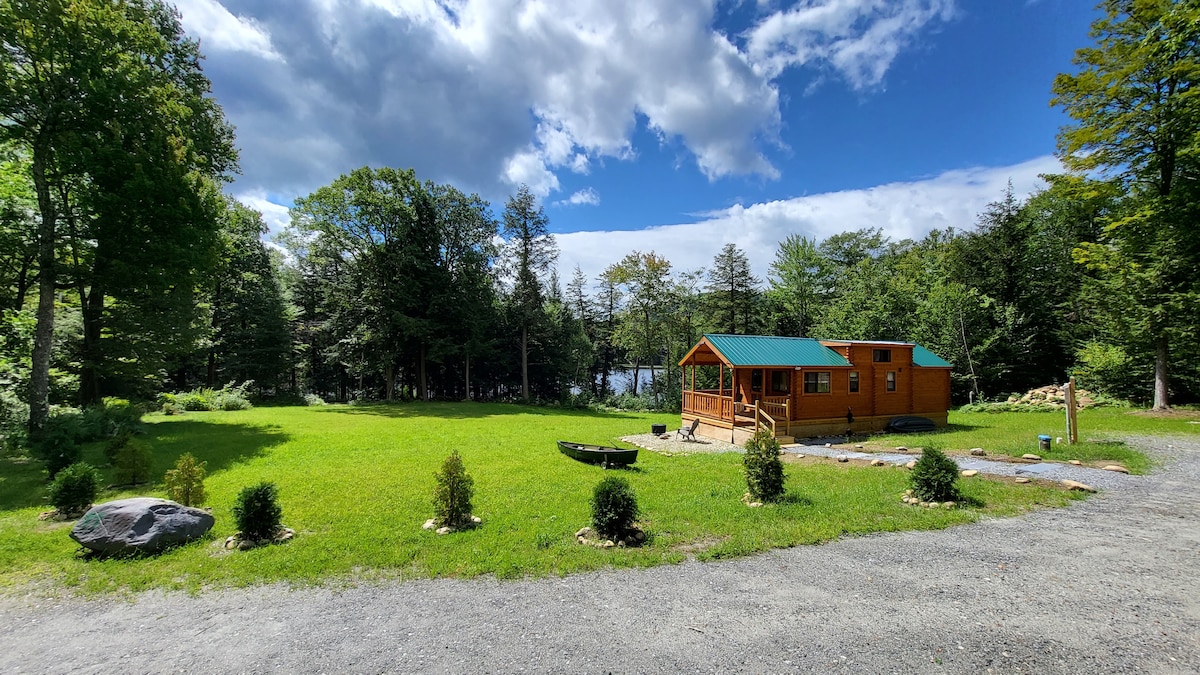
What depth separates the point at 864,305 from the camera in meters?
32.3

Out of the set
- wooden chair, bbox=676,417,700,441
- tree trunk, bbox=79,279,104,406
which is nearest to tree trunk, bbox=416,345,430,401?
tree trunk, bbox=79,279,104,406

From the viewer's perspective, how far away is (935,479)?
320 inches

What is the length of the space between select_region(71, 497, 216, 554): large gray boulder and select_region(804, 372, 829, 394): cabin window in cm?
1880

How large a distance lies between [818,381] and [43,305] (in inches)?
1050

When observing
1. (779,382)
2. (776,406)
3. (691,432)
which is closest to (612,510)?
(691,432)

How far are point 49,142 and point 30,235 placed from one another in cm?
407

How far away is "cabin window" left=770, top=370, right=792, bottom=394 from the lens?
20281mm

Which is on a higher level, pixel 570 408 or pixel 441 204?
pixel 441 204

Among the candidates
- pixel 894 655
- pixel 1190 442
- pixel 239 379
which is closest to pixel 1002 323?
pixel 1190 442

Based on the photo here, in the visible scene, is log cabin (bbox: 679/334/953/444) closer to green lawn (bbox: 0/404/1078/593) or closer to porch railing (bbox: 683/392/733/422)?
porch railing (bbox: 683/392/733/422)

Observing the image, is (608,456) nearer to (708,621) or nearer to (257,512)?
(257,512)

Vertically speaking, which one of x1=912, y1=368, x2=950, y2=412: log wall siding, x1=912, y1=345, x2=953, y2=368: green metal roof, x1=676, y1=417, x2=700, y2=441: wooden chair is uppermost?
x1=912, y1=345, x2=953, y2=368: green metal roof

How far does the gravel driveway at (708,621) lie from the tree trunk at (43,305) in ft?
44.3

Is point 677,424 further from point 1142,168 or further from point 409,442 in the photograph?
point 1142,168
